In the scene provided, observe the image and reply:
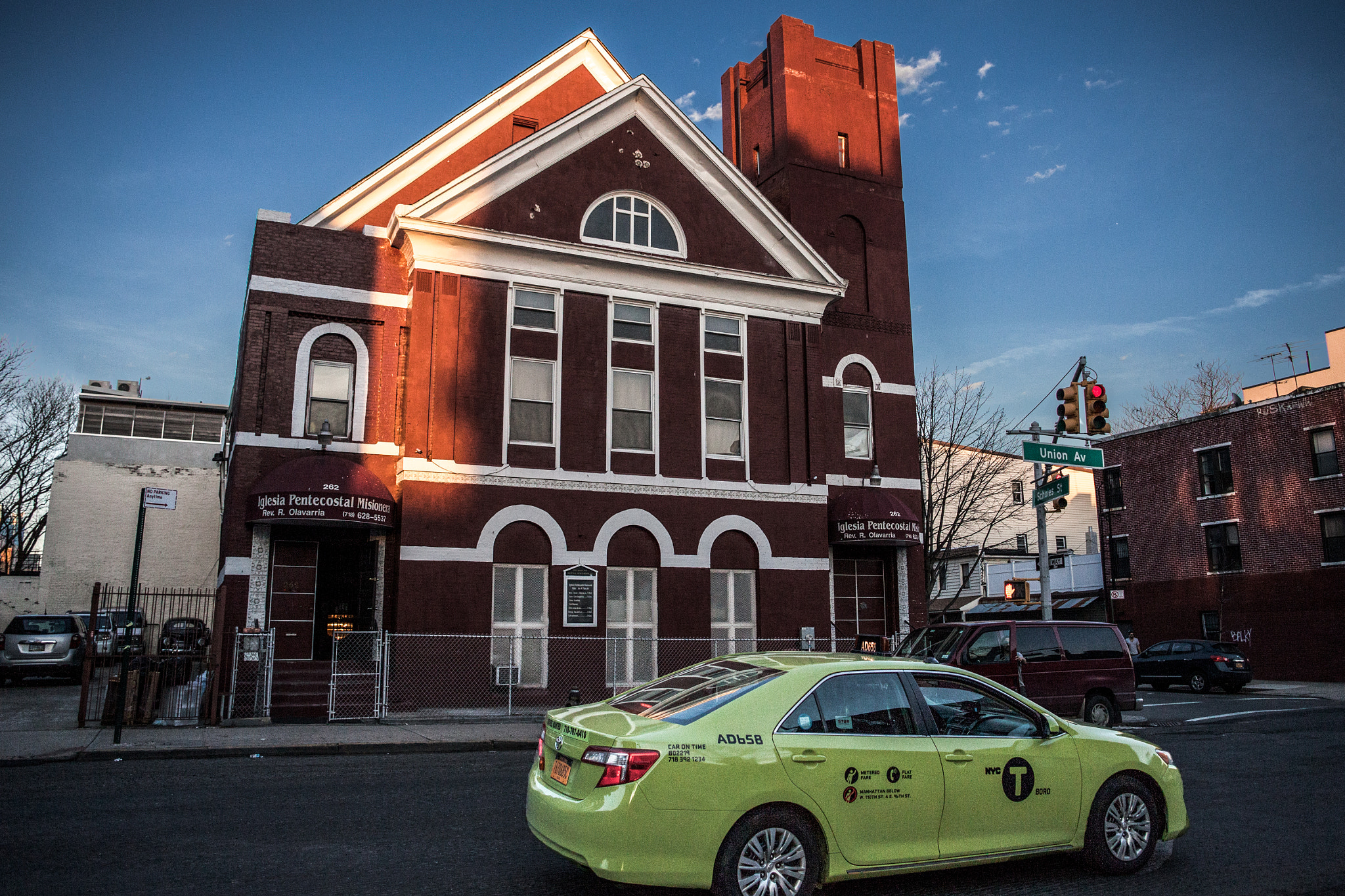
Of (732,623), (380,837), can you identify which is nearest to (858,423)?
(732,623)

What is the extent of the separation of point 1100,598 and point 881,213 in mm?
23412

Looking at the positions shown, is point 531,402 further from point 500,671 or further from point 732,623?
point 732,623

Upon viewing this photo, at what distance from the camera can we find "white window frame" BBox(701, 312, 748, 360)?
72.9 feet

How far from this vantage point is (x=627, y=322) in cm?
2153

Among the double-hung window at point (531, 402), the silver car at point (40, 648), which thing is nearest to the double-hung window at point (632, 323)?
the double-hung window at point (531, 402)

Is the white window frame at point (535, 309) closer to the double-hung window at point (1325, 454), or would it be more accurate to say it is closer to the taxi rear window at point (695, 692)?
the taxi rear window at point (695, 692)

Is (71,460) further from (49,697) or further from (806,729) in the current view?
(806,729)

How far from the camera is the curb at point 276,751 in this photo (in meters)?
12.1

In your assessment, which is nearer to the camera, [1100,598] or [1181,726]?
[1181,726]

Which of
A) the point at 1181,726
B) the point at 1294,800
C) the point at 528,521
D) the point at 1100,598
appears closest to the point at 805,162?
the point at 528,521

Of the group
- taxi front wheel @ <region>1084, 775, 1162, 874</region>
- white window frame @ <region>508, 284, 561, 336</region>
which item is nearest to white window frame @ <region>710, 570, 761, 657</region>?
white window frame @ <region>508, 284, 561, 336</region>

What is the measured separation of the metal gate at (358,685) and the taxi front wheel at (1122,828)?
12.4m

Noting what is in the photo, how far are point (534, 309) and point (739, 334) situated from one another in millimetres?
4804

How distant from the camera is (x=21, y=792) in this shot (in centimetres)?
984
